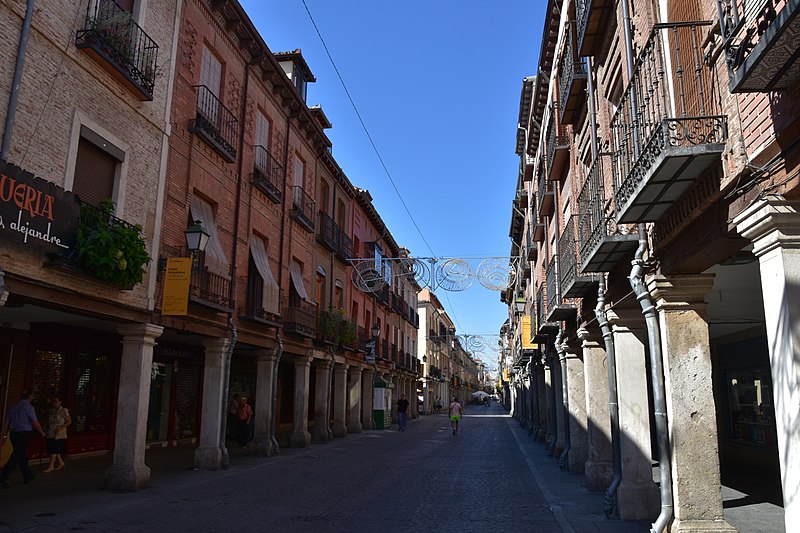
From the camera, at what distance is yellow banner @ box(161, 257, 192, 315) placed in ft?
39.5

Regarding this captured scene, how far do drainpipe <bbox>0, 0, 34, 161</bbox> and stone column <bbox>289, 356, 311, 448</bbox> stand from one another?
46.0ft

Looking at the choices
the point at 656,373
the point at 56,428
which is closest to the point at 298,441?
the point at 56,428

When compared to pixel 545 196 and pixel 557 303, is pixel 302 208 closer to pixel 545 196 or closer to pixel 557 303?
pixel 545 196

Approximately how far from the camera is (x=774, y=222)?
474cm

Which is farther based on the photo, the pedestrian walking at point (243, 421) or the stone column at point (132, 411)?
the pedestrian walking at point (243, 421)

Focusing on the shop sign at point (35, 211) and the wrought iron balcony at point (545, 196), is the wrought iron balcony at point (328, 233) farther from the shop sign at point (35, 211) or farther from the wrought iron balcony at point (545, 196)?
the shop sign at point (35, 211)

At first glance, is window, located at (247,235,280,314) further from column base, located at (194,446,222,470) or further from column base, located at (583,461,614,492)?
column base, located at (583,461,614,492)

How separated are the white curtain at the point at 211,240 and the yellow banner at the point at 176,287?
6.67ft

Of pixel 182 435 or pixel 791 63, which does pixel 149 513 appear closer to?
pixel 791 63

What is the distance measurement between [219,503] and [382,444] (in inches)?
513

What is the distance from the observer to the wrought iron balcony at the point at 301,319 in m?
19.8

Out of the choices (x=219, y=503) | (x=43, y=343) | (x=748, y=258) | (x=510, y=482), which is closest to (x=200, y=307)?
(x=43, y=343)

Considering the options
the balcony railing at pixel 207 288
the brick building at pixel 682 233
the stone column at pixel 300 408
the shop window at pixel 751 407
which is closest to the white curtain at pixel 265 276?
the balcony railing at pixel 207 288

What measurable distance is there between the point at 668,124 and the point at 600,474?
27.1 ft
